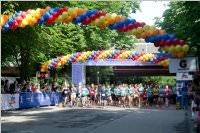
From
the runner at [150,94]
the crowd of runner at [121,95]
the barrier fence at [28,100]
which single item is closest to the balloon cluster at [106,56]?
the runner at [150,94]

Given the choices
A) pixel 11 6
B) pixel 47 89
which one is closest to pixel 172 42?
pixel 11 6

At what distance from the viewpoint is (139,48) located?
378ft

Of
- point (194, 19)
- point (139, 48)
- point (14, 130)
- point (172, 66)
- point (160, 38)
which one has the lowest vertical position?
point (14, 130)

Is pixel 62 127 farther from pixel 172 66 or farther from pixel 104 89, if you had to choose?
pixel 104 89

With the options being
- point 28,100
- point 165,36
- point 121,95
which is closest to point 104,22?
point 165,36

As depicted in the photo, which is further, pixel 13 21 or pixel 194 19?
pixel 194 19

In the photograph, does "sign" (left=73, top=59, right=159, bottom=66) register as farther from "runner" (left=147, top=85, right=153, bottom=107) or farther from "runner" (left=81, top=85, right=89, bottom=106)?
"runner" (left=81, top=85, right=89, bottom=106)

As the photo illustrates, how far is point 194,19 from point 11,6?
8.05 metres

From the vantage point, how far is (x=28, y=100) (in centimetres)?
2750

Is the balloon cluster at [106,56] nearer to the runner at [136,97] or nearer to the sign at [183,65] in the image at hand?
the runner at [136,97]

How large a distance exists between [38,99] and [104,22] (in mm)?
15305

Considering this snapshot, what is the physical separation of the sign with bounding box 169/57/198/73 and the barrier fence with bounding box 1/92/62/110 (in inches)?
470

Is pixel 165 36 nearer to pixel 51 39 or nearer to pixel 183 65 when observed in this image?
pixel 183 65

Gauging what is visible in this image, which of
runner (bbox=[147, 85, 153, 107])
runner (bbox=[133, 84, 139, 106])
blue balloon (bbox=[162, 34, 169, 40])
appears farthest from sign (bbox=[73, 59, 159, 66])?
blue balloon (bbox=[162, 34, 169, 40])
